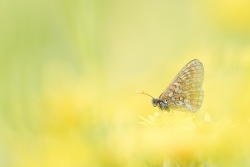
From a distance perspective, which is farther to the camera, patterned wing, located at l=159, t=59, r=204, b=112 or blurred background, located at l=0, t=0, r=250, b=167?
patterned wing, located at l=159, t=59, r=204, b=112

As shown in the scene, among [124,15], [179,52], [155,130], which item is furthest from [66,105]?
[124,15]

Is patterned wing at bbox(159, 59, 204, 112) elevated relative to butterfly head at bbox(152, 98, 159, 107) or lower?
elevated

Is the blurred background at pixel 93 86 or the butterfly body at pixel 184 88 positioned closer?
the blurred background at pixel 93 86

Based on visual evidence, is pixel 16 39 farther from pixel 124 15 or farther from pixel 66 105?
pixel 124 15

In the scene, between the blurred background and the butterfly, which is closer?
the blurred background
